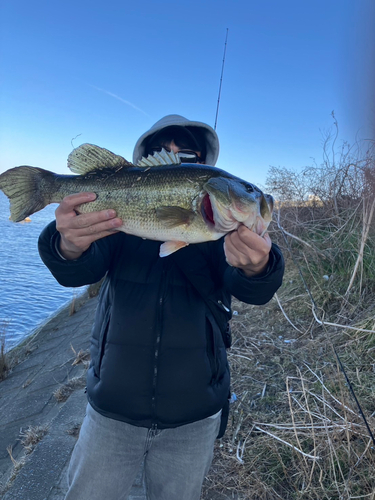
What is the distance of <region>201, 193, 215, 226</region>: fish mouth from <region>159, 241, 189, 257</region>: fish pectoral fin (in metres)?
0.21

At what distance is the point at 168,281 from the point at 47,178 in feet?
3.74

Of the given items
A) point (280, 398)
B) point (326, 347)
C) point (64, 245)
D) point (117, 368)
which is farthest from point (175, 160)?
point (326, 347)

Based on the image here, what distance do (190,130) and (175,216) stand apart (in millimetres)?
1084

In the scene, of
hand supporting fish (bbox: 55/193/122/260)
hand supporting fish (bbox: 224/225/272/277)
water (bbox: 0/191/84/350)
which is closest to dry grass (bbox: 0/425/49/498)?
hand supporting fish (bbox: 55/193/122/260)

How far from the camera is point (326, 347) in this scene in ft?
13.9

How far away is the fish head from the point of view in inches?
74.4

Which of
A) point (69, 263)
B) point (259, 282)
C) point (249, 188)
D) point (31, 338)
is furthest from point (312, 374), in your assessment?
point (31, 338)

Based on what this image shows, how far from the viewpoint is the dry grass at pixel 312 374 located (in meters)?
2.54

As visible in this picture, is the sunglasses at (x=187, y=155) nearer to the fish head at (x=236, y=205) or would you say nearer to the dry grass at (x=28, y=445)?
the fish head at (x=236, y=205)

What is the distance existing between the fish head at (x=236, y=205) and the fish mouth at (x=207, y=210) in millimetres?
40

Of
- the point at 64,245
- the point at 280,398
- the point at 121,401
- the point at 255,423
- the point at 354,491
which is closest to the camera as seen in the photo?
the point at 121,401

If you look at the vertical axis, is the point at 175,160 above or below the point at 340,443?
above

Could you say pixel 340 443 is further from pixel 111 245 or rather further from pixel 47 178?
pixel 47 178

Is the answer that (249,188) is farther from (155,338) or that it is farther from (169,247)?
(155,338)
